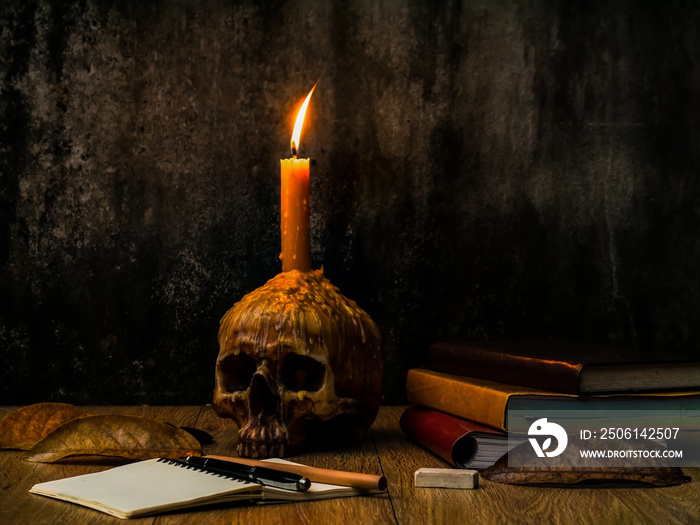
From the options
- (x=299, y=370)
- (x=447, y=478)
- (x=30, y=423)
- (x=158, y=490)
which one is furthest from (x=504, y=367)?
(x=30, y=423)

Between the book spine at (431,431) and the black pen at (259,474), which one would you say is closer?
the black pen at (259,474)

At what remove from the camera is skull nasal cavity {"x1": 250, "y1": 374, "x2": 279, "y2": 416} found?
3.72 ft

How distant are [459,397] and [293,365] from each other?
26 centimetres

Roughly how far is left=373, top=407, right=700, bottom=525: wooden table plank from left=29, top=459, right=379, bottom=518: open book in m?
0.09

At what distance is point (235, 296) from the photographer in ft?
5.17

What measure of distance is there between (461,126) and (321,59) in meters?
0.32

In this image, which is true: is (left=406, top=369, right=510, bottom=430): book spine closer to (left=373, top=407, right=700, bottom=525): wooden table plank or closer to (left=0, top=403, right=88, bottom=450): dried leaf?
(left=373, top=407, right=700, bottom=525): wooden table plank

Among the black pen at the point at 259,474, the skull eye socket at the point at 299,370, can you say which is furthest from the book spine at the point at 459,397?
the black pen at the point at 259,474

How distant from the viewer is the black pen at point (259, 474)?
0.90 meters

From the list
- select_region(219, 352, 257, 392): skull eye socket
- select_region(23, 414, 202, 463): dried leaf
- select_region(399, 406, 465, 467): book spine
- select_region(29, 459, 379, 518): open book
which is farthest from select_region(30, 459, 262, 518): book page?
select_region(399, 406, 465, 467): book spine

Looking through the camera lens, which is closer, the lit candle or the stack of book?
the stack of book

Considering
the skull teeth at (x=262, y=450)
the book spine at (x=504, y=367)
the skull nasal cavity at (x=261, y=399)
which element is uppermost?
the book spine at (x=504, y=367)

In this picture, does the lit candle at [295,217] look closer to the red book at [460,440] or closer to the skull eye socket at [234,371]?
the skull eye socket at [234,371]

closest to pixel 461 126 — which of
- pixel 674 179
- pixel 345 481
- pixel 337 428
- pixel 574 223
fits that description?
pixel 574 223
